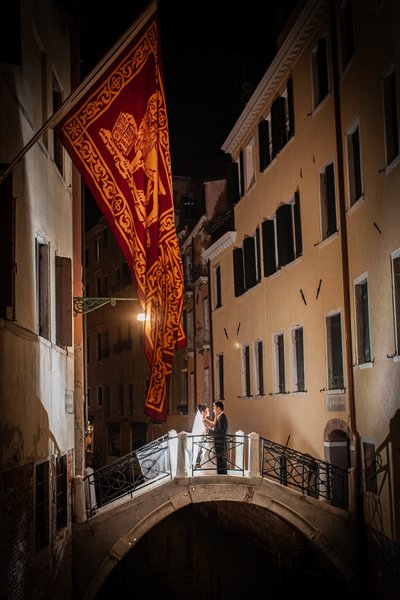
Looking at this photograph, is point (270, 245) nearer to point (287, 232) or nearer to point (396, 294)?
point (287, 232)

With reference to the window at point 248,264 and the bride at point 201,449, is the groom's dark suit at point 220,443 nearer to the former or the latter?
the bride at point 201,449

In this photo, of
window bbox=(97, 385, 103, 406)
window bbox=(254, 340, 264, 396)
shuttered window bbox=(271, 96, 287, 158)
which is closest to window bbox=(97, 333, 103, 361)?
window bbox=(97, 385, 103, 406)

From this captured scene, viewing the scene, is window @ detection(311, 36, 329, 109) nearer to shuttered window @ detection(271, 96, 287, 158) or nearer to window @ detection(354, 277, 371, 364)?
shuttered window @ detection(271, 96, 287, 158)

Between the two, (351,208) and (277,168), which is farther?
(277,168)

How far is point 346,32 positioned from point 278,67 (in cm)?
406

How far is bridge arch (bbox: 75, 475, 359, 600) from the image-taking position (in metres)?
16.0

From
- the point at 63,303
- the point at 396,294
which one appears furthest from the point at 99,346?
the point at 396,294

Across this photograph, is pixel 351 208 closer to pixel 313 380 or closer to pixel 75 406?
pixel 313 380

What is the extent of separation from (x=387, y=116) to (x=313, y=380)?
21.6 ft

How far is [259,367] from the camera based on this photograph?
23.4 metres

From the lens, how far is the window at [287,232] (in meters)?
19.8

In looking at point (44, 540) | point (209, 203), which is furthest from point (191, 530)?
point (44, 540)

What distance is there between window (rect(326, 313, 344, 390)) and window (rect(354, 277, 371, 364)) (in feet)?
3.60

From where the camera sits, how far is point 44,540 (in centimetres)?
1320
